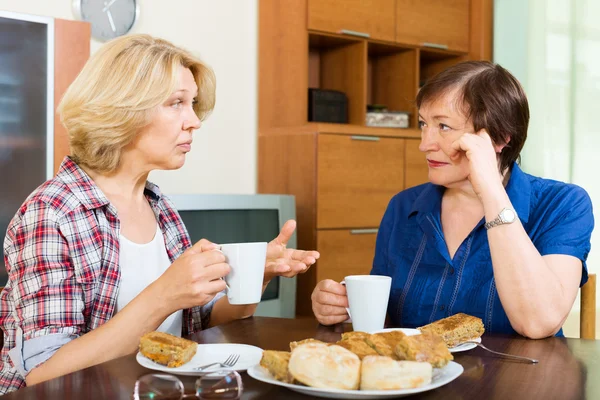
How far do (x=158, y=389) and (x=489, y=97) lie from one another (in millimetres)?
1016

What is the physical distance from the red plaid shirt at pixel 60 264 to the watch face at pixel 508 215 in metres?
0.72

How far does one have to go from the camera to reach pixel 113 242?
1.32 m

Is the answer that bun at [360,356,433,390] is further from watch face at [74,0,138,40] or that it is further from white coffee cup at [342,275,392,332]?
watch face at [74,0,138,40]

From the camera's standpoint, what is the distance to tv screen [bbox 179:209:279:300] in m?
2.59

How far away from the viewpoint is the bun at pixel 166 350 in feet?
2.95

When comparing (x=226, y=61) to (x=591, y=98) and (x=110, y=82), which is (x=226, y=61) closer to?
(x=591, y=98)

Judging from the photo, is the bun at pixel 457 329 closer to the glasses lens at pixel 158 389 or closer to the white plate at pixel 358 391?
the white plate at pixel 358 391

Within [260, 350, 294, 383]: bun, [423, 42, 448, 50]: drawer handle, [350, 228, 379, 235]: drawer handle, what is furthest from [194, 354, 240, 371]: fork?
[423, 42, 448, 50]: drawer handle

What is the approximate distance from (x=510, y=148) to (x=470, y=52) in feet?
8.10

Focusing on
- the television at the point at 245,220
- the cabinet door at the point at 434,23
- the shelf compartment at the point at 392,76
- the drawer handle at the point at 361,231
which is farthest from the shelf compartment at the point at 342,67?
the television at the point at 245,220

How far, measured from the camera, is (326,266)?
10.4 feet

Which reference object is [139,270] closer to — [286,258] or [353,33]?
[286,258]

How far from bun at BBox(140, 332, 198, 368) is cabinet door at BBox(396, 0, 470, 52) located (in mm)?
2883

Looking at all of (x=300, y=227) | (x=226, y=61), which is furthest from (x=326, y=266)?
(x=226, y=61)
